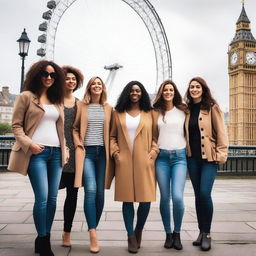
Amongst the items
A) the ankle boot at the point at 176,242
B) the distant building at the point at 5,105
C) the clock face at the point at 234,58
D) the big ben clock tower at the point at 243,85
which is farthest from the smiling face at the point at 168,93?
the distant building at the point at 5,105

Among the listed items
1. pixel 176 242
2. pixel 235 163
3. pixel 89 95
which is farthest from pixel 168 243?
pixel 235 163

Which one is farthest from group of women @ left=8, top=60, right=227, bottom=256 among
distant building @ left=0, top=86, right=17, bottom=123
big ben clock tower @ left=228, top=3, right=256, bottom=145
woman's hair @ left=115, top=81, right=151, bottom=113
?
distant building @ left=0, top=86, right=17, bottom=123

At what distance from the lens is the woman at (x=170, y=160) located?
3.15 metres

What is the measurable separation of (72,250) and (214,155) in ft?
4.63

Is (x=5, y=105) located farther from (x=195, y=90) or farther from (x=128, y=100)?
(x=195, y=90)

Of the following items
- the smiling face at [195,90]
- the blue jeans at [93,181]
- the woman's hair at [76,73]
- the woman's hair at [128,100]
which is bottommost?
the blue jeans at [93,181]

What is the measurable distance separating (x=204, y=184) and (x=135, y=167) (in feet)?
2.04

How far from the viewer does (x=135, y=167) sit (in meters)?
3.13

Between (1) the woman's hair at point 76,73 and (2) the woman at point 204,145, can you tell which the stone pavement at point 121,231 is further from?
(1) the woman's hair at point 76,73

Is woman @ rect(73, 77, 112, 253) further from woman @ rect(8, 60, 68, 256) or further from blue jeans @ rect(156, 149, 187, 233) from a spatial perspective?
blue jeans @ rect(156, 149, 187, 233)

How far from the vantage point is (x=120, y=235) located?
11.8 feet

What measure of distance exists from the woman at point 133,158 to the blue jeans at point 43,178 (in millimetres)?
470

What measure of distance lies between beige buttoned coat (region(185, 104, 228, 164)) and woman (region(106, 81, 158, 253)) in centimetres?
39

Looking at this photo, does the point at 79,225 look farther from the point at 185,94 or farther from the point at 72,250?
the point at 185,94
